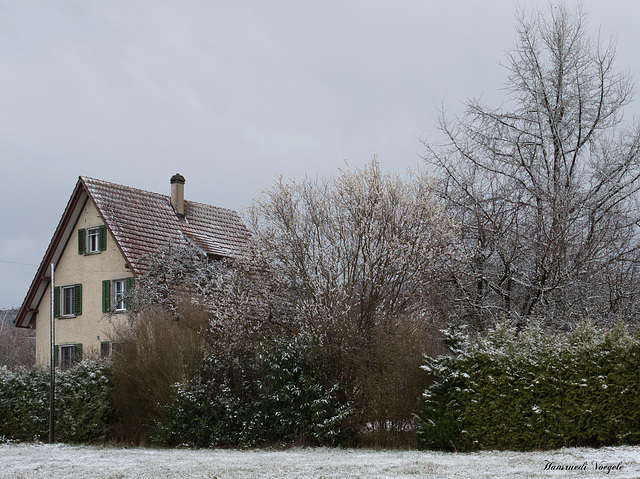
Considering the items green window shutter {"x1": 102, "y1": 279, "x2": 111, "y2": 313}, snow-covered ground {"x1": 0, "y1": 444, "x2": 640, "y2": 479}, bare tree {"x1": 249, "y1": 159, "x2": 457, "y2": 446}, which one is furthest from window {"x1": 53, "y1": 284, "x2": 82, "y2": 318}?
snow-covered ground {"x1": 0, "y1": 444, "x2": 640, "y2": 479}

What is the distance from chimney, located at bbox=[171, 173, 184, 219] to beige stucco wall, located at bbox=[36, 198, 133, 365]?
11.7 ft

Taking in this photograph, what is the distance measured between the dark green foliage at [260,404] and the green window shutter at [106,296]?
11.3 metres

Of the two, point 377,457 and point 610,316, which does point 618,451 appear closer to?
point 377,457

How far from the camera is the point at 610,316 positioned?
18.3m

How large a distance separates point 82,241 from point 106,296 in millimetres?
2725

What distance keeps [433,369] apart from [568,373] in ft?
7.91

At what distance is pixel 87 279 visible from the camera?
28.0 m

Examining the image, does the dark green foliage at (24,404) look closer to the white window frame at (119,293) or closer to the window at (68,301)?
the white window frame at (119,293)

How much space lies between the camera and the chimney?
3045 centimetres

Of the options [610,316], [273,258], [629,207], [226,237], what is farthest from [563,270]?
[226,237]

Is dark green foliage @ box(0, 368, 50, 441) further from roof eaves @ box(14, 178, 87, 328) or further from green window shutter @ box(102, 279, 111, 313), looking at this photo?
roof eaves @ box(14, 178, 87, 328)

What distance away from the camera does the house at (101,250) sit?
26.8 meters

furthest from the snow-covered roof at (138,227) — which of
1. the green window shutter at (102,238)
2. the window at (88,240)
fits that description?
the window at (88,240)

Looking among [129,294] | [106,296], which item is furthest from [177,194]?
[129,294]
